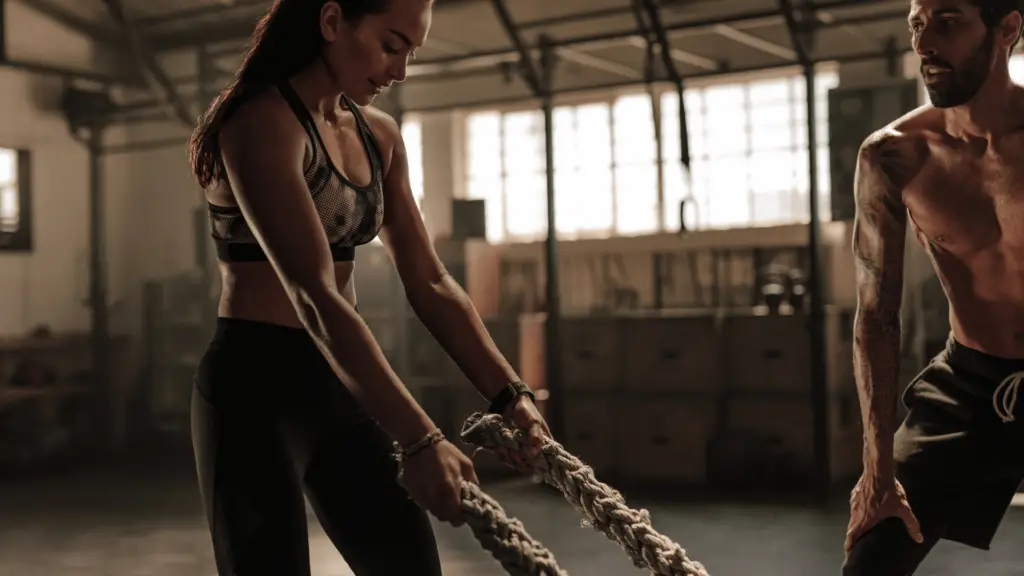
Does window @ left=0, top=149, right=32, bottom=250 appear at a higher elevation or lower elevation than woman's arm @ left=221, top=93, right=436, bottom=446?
higher

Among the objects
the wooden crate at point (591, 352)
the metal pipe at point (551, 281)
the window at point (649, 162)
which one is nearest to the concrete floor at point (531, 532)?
the metal pipe at point (551, 281)

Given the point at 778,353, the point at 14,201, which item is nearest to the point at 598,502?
the point at 778,353

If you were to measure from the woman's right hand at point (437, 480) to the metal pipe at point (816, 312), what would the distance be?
4383mm

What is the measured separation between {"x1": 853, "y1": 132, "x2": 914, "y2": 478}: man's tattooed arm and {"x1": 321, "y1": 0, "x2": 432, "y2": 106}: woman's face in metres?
0.93

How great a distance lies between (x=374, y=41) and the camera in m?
1.52

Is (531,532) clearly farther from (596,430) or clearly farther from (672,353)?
(672,353)

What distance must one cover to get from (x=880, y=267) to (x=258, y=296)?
3.49 ft

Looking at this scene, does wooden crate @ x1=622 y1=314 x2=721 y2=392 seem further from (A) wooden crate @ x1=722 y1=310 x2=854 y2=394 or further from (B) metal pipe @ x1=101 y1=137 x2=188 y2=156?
(B) metal pipe @ x1=101 y1=137 x2=188 y2=156

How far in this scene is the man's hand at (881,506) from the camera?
1.99 meters

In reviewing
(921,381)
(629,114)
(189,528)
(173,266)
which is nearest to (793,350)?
(189,528)

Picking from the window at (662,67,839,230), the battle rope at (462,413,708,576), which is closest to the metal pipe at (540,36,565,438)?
the window at (662,67,839,230)

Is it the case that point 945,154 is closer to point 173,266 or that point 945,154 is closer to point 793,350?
point 793,350

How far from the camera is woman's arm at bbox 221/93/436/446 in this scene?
1382mm

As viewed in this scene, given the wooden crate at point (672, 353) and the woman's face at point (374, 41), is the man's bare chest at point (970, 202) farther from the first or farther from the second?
the wooden crate at point (672, 353)
